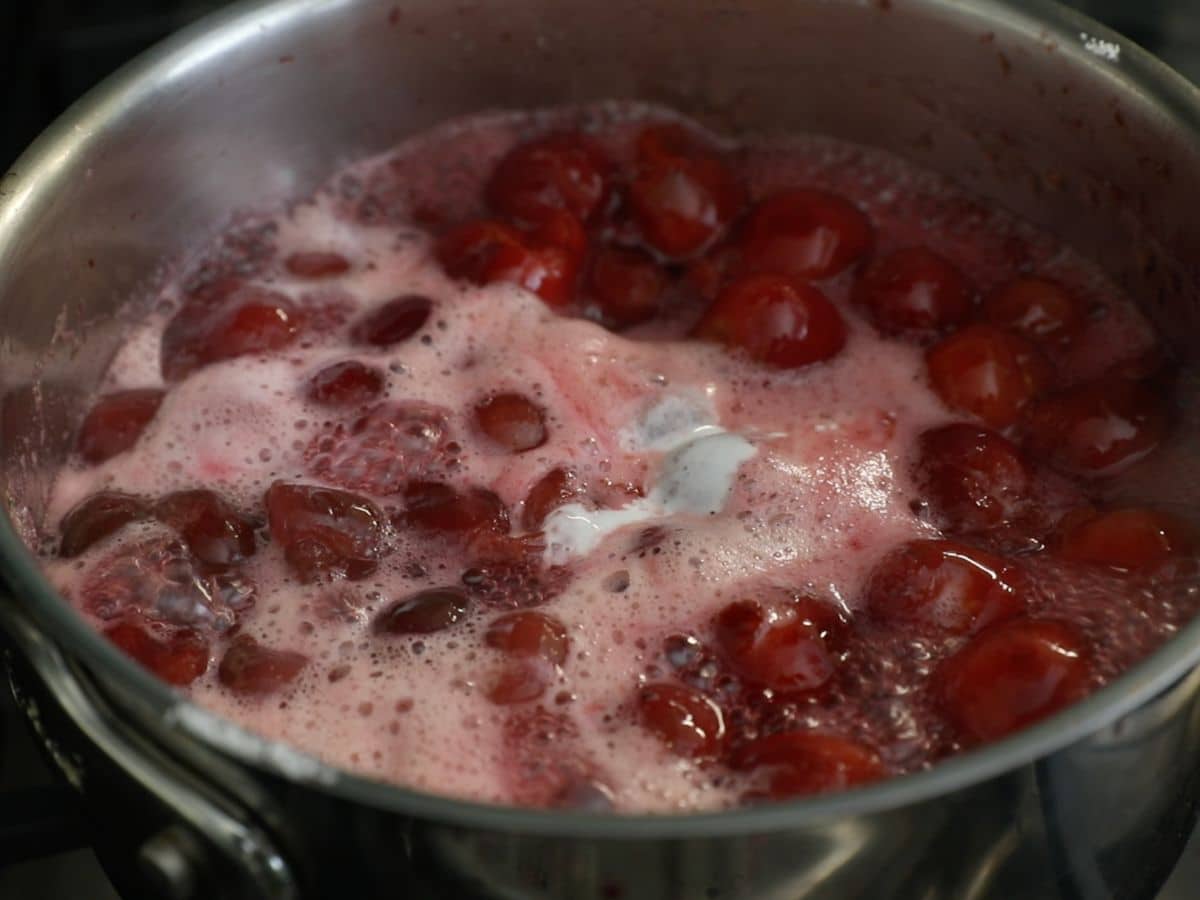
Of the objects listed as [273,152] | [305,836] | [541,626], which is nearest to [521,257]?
Result: [273,152]

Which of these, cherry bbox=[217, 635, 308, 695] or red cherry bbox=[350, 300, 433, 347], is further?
red cherry bbox=[350, 300, 433, 347]

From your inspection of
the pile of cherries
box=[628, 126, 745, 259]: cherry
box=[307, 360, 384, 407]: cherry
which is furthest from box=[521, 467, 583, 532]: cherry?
box=[628, 126, 745, 259]: cherry

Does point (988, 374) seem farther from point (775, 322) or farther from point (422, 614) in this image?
point (422, 614)

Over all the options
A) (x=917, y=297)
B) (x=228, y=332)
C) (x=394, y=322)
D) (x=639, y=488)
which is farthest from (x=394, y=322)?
(x=917, y=297)

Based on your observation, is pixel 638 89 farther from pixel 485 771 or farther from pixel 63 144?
pixel 485 771

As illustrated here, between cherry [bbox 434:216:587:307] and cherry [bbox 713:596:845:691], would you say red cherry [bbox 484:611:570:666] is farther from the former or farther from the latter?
cherry [bbox 434:216:587:307]

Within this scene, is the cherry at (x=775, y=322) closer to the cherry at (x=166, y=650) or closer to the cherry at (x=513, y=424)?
the cherry at (x=513, y=424)

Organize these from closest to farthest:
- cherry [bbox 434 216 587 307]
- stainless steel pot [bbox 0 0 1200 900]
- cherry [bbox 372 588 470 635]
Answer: stainless steel pot [bbox 0 0 1200 900]
cherry [bbox 372 588 470 635]
cherry [bbox 434 216 587 307]
